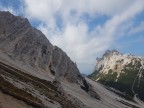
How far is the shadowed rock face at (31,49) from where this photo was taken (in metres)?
151

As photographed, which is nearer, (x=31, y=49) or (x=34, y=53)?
(x=34, y=53)

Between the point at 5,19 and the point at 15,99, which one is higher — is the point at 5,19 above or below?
above

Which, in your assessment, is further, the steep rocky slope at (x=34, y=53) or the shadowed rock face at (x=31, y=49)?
the shadowed rock face at (x=31, y=49)

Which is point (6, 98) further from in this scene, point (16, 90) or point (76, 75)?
point (76, 75)

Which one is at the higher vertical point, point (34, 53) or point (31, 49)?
point (31, 49)

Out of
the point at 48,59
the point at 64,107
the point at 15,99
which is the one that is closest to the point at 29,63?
the point at 48,59

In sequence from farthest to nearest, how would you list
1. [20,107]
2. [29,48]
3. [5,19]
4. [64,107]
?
1. [5,19]
2. [29,48]
3. [64,107]
4. [20,107]

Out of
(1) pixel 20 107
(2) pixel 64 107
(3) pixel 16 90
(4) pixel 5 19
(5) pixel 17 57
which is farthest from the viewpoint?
(4) pixel 5 19

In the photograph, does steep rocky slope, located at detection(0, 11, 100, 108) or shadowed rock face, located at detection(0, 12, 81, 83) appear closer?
steep rocky slope, located at detection(0, 11, 100, 108)

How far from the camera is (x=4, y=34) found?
161125 millimetres

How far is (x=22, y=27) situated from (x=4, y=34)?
16.4m

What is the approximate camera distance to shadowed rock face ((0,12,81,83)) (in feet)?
496

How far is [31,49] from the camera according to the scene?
160125mm

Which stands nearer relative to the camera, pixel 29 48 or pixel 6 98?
pixel 6 98
